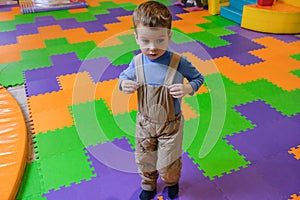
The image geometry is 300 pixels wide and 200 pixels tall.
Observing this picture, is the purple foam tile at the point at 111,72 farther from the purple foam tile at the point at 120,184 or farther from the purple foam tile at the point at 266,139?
the purple foam tile at the point at 266,139

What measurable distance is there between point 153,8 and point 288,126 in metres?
1.48

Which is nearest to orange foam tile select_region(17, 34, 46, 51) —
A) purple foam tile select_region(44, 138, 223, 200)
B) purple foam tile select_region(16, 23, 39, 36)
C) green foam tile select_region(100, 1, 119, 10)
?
purple foam tile select_region(16, 23, 39, 36)

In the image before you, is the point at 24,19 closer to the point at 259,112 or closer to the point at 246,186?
the point at 259,112

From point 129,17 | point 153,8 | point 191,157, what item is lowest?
point 191,157

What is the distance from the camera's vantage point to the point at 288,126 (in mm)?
2148

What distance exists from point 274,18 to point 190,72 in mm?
2818

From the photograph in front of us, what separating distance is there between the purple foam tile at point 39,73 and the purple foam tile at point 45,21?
4.74 ft

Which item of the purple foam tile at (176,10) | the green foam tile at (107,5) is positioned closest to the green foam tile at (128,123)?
the purple foam tile at (176,10)

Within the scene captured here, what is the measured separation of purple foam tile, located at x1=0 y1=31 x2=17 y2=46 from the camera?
3.70 metres

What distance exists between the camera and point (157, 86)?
49.4 inches

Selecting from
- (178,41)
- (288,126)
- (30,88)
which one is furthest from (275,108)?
(30,88)

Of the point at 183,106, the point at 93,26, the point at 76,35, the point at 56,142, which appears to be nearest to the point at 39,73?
the point at 76,35

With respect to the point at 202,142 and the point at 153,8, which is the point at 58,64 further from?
the point at 153,8

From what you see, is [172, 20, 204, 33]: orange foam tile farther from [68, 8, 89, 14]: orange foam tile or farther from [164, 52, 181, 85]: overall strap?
[164, 52, 181, 85]: overall strap
